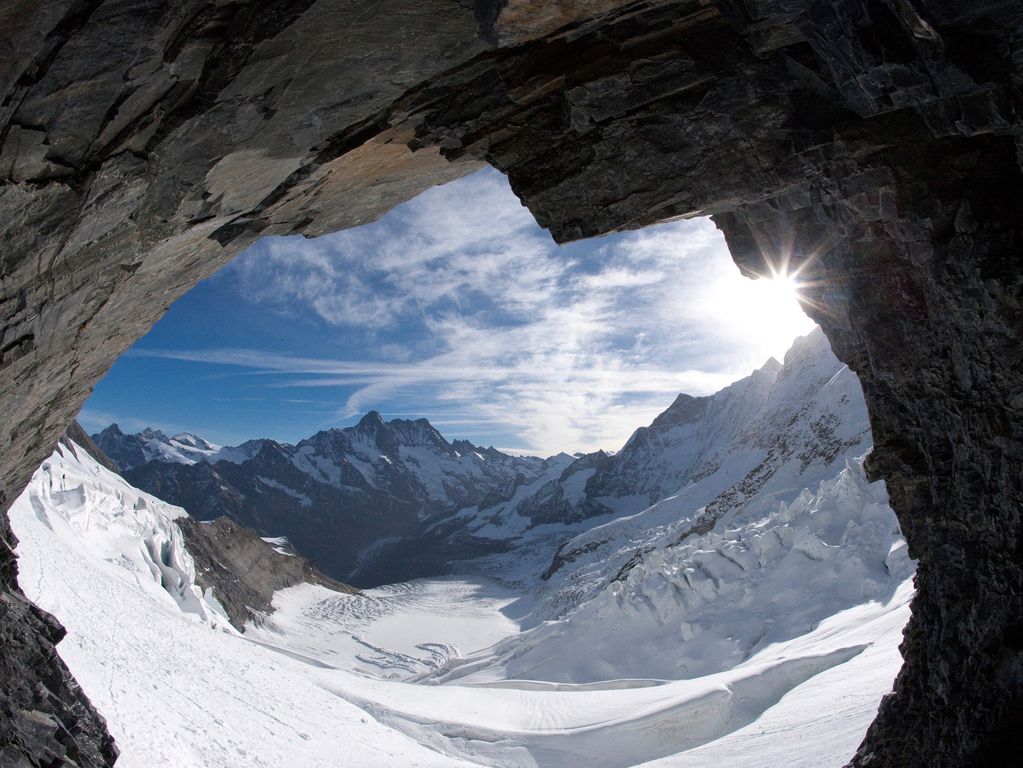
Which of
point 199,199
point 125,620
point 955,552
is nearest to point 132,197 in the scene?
point 199,199

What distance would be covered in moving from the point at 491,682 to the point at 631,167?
139 ft

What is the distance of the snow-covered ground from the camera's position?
20.7 m

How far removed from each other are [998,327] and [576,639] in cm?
4258

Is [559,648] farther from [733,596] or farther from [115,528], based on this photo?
[115,528]

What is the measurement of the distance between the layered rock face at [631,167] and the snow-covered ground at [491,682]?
33.6 ft

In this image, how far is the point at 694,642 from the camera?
39.4 metres

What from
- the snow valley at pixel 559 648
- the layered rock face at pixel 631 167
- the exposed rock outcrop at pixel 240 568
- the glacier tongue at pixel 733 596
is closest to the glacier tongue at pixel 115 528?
the snow valley at pixel 559 648

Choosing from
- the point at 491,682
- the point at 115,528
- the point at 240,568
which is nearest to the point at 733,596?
the point at 491,682

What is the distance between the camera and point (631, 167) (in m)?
8.54

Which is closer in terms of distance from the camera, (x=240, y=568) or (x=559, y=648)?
(x=559, y=648)

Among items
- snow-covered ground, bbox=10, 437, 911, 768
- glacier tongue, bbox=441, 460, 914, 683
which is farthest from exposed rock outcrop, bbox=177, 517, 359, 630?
glacier tongue, bbox=441, 460, 914, 683

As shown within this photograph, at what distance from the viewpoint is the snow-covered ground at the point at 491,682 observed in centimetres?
2072

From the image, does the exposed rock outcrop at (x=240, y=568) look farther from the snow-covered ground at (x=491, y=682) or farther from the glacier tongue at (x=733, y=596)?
the glacier tongue at (x=733, y=596)

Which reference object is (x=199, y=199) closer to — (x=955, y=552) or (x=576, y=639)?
(x=955, y=552)
